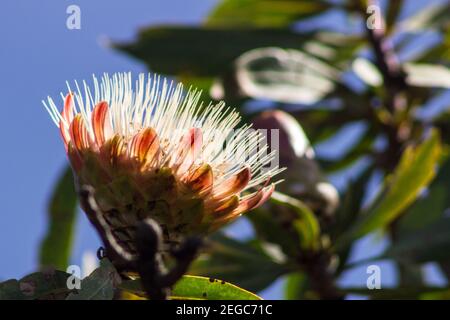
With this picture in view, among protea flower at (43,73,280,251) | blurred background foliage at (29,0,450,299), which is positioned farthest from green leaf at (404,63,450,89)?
protea flower at (43,73,280,251)

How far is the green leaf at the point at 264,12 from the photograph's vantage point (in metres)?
3.43

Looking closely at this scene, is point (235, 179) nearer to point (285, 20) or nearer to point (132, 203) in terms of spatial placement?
point (132, 203)

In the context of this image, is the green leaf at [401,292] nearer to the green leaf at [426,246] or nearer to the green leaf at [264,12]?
the green leaf at [426,246]

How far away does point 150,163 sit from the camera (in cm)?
149

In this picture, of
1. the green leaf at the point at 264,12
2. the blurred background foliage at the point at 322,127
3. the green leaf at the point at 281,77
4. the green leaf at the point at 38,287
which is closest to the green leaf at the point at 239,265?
the blurred background foliage at the point at 322,127

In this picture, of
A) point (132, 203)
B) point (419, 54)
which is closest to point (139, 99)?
point (132, 203)

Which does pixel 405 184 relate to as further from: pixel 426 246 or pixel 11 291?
pixel 11 291

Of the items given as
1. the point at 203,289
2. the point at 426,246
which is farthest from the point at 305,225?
the point at 203,289

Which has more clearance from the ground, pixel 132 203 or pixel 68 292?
pixel 132 203

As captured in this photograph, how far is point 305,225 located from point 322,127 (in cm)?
90
